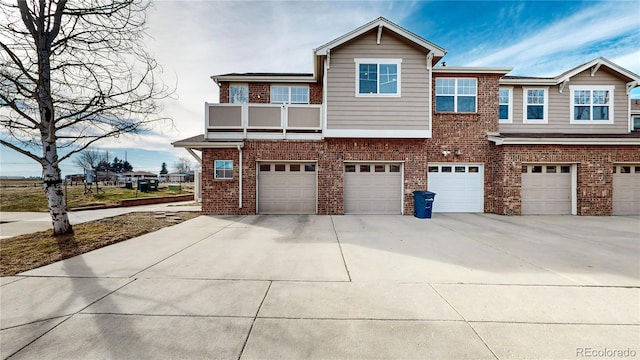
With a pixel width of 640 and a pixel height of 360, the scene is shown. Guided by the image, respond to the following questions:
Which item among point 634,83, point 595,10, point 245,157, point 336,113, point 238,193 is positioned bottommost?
point 238,193

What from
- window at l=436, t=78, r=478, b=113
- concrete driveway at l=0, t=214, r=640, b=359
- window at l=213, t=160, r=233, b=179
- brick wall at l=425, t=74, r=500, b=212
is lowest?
concrete driveway at l=0, t=214, r=640, b=359

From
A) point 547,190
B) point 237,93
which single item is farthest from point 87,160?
point 547,190

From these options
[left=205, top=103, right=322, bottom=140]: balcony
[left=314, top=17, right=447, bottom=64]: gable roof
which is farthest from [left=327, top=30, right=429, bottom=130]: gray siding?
[left=205, top=103, right=322, bottom=140]: balcony

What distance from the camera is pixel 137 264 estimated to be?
4996 millimetres

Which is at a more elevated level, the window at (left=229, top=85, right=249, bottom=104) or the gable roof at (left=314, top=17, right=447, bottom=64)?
the gable roof at (left=314, top=17, right=447, bottom=64)

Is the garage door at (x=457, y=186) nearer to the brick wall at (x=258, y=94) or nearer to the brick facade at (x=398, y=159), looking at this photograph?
the brick facade at (x=398, y=159)

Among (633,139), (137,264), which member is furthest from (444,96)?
(137,264)

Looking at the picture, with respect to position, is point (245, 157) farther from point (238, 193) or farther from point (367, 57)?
point (367, 57)

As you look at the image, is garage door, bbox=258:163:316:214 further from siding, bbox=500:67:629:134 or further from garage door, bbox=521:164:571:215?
siding, bbox=500:67:629:134

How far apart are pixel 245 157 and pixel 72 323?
859 cm

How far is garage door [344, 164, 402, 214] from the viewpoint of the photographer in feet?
37.4

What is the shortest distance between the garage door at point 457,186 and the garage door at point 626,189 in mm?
5540

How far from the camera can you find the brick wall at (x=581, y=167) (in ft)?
36.2

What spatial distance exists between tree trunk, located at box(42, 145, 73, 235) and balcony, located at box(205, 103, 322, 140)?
493 centimetres
